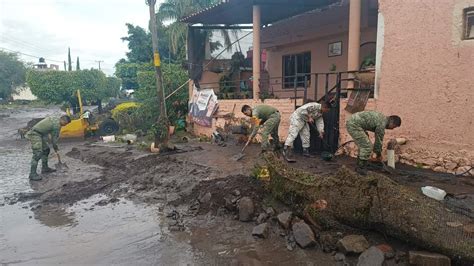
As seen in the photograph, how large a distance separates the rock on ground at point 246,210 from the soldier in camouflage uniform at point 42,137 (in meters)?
6.04

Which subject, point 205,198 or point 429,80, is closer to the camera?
point 205,198

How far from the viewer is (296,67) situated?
46.8 feet

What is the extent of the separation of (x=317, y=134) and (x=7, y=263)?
670 centimetres

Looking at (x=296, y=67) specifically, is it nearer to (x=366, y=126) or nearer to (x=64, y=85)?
(x=366, y=126)

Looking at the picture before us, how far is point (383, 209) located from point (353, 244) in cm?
54

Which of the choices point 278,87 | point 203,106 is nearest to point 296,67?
point 278,87

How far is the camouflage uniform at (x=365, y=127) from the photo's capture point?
654cm

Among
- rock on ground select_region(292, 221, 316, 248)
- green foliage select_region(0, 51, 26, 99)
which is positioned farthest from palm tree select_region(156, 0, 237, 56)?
green foliage select_region(0, 51, 26, 99)

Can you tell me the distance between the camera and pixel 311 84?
1326cm

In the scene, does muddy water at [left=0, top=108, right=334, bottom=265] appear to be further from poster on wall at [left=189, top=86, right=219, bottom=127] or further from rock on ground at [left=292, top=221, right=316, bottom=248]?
poster on wall at [left=189, top=86, right=219, bottom=127]

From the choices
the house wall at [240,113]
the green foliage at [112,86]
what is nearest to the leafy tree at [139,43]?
the green foliage at [112,86]

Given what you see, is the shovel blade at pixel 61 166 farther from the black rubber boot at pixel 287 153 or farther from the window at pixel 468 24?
the window at pixel 468 24

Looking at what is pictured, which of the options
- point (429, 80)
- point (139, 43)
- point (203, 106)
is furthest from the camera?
point (139, 43)

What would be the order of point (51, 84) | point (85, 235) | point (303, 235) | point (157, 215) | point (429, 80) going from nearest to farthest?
point (303, 235) → point (85, 235) → point (157, 215) → point (429, 80) → point (51, 84)
